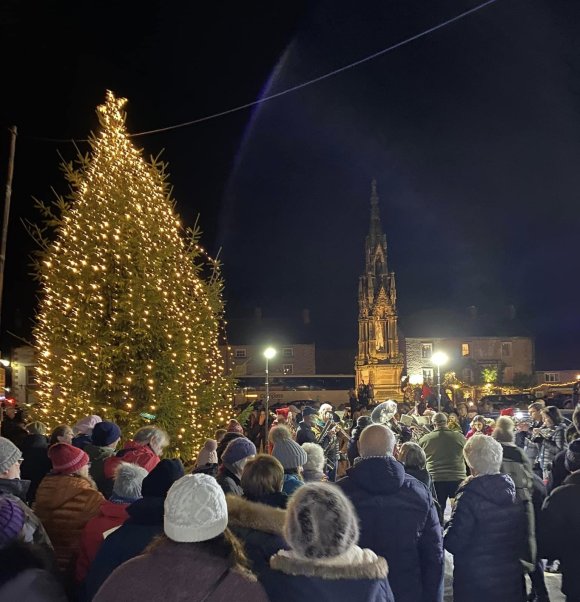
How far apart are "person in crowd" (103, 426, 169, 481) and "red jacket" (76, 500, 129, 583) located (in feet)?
5.15

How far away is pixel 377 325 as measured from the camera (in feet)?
178

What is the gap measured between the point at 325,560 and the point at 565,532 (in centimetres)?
287

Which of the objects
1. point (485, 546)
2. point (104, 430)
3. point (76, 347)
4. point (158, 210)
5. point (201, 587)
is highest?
point (158, 210)

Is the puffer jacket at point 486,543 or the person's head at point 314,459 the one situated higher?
the person's head at point 314,459

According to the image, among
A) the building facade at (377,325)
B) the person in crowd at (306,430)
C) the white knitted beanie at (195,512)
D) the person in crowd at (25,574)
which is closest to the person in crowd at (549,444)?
the person in crowd at (306,430)

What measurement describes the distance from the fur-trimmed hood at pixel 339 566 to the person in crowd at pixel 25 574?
1.01 m

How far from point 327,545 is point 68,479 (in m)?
2.94

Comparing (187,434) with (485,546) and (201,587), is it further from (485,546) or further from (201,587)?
(201,587)

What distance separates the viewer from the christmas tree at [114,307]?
11828 mm

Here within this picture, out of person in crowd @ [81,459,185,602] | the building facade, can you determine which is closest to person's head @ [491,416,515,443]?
person in crowd @ [81,459,185,602]

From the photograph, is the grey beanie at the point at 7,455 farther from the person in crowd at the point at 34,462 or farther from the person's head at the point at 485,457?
the person's head at the point at 485,457

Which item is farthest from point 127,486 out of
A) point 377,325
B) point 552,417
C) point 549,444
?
point 377,325

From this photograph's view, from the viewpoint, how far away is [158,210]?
42.0 ft

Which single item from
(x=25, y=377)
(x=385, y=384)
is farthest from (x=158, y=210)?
(x=25, y=377)
